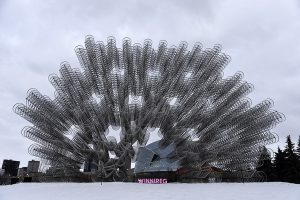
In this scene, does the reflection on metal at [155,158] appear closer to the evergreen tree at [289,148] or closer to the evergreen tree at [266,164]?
the evergreen tree at [266,164]

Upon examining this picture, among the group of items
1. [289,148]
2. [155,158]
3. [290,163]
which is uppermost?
[289,148]

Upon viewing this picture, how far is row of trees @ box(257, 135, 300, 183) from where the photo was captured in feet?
143

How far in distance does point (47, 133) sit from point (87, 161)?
5.28m

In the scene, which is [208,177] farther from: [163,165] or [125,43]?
[125,43]

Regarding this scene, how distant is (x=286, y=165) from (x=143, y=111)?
75.0ft

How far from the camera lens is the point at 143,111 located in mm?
34406

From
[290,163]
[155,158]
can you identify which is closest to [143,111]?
[155,158]

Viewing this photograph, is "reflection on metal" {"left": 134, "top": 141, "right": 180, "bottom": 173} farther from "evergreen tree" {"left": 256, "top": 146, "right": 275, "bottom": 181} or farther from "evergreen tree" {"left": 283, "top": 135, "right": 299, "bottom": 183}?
"evergreen tree" {"left": 283, "top": 135, "right": 299, "bottom": 183}

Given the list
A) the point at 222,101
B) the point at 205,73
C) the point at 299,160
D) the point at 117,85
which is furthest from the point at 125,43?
the point at 299,160

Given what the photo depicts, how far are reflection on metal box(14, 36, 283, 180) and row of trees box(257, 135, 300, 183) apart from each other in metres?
10.0

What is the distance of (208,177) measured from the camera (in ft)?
103

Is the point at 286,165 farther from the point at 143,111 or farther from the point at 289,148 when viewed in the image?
the point at 143,111

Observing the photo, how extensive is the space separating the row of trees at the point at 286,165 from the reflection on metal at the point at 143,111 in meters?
10.0

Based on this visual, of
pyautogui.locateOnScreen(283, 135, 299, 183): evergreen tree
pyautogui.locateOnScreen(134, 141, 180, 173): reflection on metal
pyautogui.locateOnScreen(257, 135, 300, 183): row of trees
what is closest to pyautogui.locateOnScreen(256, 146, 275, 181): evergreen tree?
pyautogui.locateOnScreen(257, 135, 300, 183): row of trees
